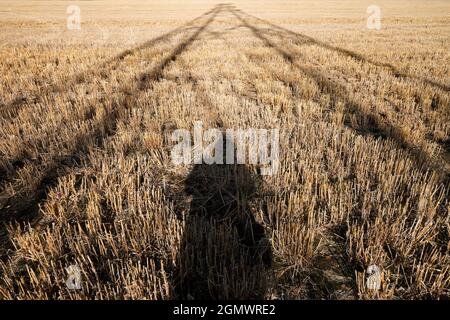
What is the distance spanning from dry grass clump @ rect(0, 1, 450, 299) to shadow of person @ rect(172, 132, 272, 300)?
16 millimetres

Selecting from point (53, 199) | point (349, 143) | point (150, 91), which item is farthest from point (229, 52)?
point (53, 199)

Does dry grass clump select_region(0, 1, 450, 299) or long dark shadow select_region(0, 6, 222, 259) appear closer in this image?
dry grass clump select_region(0, 1, 450, 299)

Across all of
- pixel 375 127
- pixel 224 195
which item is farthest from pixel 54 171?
pixel 375 127

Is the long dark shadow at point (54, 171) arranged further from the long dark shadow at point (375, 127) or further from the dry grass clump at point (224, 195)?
the long dark shadow at point (375, 127)

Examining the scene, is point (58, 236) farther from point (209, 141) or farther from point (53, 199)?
point (209, 141)

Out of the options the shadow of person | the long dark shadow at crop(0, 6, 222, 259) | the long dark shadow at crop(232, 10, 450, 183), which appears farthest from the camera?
→ the long dark shadow at crop(232, 10, 450, 183)

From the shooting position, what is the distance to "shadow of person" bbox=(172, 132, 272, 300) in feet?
7.07

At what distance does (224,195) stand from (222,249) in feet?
3.32

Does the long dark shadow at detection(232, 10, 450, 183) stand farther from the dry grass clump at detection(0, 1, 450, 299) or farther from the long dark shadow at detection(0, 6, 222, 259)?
the long dark shadow at detection(0, 6, 222, 259)

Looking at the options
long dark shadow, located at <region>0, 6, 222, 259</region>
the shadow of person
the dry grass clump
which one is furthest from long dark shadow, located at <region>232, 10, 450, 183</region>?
long dark shadow, located at <region>0, 6, 222, 259</region>

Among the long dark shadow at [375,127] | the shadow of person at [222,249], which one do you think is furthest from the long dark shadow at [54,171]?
the long dark shadow at [375,127]

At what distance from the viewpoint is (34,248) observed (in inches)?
96.7

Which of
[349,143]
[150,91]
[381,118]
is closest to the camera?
[349,143]
